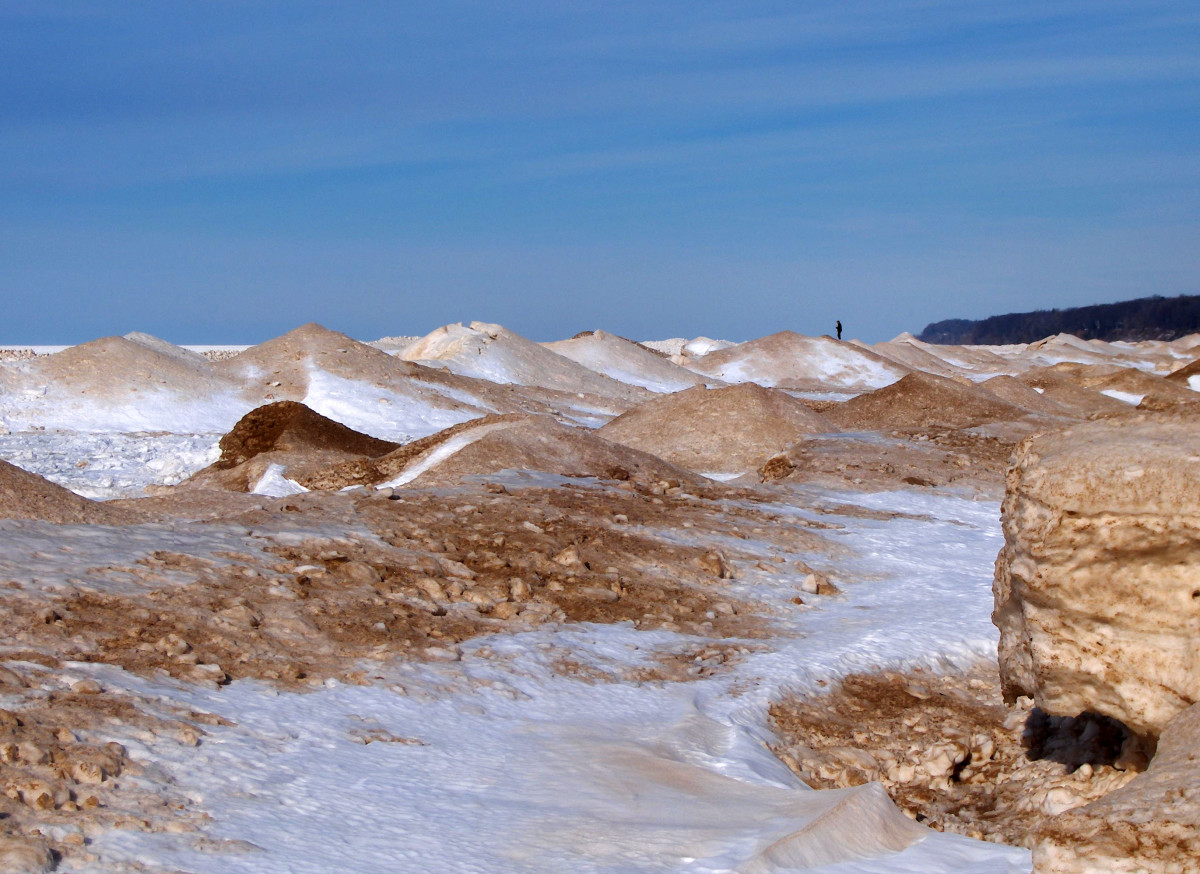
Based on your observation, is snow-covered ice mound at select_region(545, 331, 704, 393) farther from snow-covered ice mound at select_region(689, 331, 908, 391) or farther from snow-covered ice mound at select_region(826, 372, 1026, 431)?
snow-covered ice mound at select_region(826, 372, 1026, 431)

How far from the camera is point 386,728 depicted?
448cm

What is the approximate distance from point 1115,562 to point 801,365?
35302mm

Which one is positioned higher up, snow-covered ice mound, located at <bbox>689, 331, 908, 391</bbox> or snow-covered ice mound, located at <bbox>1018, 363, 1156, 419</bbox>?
snow-covered ice mound, located at <bbox>689, 331, 908, 391</bbox>

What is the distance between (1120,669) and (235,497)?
786 centimetres

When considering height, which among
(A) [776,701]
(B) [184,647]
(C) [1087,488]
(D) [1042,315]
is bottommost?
(A) [776,701]

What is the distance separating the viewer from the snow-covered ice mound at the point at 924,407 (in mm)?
18984

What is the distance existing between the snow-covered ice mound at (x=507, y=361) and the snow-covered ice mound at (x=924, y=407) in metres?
8.49

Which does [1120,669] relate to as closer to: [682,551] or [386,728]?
[386,728]

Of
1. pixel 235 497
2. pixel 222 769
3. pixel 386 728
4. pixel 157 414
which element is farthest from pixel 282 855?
pixel 157 414

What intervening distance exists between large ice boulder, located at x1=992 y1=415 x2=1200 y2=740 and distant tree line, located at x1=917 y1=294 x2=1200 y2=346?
80.5 meters

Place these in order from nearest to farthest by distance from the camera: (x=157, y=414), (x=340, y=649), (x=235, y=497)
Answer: (x=340, y=649)
(x=235, y=497)
(x=157, y=414)

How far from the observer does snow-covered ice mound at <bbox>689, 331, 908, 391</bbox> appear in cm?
3753

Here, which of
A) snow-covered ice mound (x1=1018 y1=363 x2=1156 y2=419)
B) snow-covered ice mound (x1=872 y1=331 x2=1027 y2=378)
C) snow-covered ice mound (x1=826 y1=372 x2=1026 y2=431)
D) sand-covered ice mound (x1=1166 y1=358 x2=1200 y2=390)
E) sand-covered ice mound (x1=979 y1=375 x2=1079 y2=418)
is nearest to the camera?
snow-covered ice mound (x1=826 y1=372 x2=1026 y2=431)

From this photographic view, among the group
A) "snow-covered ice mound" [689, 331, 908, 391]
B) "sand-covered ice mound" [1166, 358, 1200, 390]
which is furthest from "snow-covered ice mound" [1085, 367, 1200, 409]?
"snow-covered ice mound" [689, 331, 908, 391]
